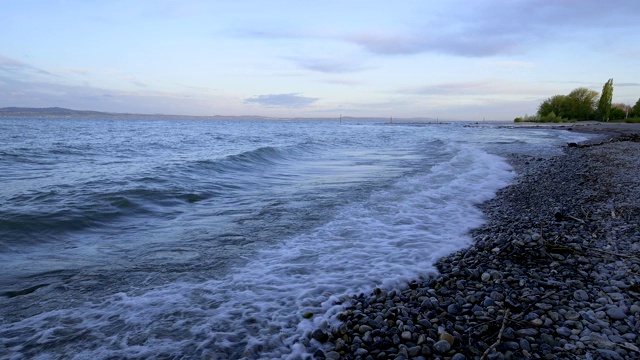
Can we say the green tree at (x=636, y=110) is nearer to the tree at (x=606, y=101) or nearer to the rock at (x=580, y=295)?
the tree at (x=606, y=101)

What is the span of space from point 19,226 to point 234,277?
5.27 meters

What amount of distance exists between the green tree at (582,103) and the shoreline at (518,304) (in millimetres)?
98407

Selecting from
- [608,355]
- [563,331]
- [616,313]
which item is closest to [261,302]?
[563,331]

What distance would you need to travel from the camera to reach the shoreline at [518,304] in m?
3.20

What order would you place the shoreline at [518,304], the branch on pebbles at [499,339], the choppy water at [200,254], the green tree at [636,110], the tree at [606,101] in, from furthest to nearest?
the tree at [606,101] < the green tree at [636,110] < the choppy water at [200,254] < the shoreline at [518,304] < the branch on pebbles at [499,339]

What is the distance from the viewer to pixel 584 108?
87.2 metres

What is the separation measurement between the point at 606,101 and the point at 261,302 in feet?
314

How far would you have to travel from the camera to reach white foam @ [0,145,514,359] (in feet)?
11.8

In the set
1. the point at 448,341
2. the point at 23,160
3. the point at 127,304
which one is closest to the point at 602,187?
the point at 448,341

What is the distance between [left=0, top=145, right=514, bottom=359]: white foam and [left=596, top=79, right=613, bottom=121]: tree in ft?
296

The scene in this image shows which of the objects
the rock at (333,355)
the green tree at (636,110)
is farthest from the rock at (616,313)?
the green tree at (636,110)

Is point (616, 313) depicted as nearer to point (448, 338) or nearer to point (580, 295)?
point (580, 295)

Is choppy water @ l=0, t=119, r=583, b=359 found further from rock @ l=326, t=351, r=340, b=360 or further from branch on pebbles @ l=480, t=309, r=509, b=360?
branch on pebbles @ l=480, t=309, r=509, b=360

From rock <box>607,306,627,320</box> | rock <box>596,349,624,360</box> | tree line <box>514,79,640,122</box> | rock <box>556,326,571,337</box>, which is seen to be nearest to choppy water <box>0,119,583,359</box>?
rock <box>556,326,571,337</box>
